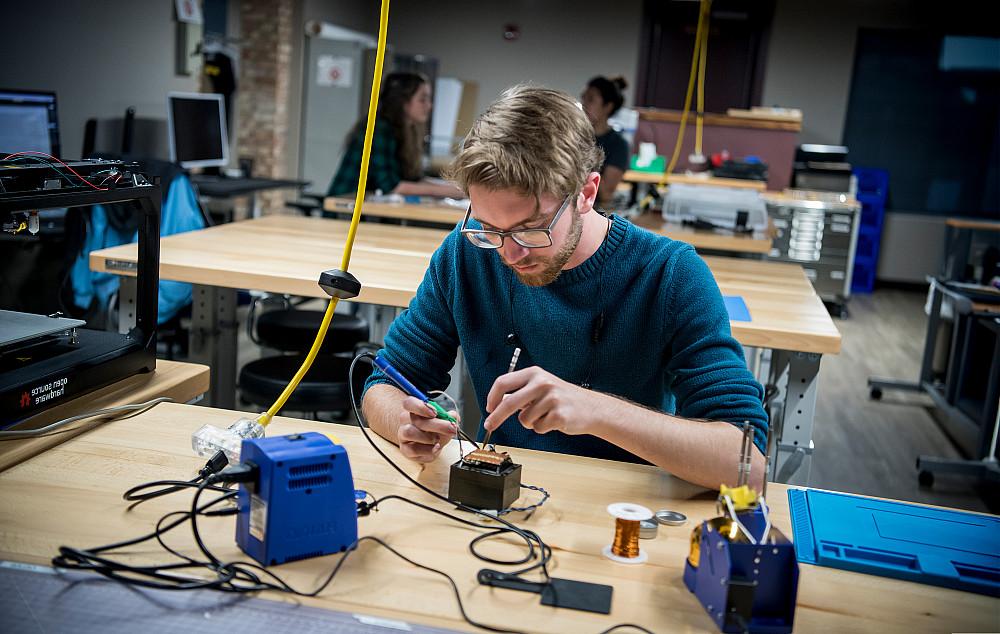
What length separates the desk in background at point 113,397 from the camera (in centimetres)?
125

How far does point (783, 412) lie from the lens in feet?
7.43

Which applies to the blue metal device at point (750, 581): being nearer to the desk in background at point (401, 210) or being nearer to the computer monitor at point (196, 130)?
the desk in background at point (401, 210)

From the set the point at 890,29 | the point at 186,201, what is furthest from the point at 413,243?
the point at 890,29

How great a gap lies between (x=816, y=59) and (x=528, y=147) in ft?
27.1

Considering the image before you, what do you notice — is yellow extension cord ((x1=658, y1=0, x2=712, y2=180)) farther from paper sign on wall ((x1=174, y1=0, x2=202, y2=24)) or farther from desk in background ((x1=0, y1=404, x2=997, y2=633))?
paper sign on wall ((x1=174, y1=0, x2=202, y2=24))

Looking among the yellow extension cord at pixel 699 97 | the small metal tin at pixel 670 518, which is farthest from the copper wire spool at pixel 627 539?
the yellow extension cord at pixel 699 97

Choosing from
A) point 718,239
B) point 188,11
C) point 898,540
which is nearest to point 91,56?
point 188,11

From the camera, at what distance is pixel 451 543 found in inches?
42.3

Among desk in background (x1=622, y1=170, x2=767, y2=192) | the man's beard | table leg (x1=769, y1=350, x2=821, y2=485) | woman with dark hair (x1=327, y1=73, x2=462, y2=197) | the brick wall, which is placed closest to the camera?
the man's beard

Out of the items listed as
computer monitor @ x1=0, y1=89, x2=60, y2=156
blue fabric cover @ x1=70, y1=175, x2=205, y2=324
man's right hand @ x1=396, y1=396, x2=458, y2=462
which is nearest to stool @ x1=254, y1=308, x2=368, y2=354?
blue fabric cover @ x1=70, y1=175, x2=205, y2=324

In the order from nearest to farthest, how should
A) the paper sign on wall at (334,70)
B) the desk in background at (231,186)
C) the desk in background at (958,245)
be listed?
the desk in background at (231,186) → the desk in background at (958,245) → the paper sign on wall at (334,70)

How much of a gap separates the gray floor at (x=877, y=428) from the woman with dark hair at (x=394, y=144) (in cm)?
222

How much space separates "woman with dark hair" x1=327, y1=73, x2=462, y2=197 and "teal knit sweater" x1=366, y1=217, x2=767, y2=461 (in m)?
2.96

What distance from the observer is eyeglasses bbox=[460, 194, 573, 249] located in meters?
1.33
